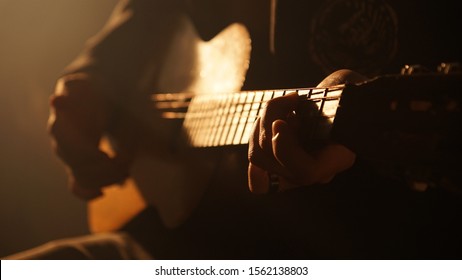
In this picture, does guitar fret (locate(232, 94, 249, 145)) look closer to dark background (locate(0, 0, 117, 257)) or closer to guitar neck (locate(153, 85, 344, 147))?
guitar neck (locate(153, 85, 344, 147))

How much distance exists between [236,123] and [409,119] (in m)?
0.25

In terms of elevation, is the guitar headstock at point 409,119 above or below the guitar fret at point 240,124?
above

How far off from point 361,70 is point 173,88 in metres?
0.45

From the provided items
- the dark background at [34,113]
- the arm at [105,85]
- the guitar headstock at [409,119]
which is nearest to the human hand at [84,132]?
the arm at [105,85]

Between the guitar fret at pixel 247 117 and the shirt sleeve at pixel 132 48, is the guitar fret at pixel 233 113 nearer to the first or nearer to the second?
the guitar fret at pixel 247 117

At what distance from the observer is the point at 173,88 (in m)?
0.98

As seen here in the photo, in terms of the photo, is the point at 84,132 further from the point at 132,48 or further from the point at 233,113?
the point at 233,113

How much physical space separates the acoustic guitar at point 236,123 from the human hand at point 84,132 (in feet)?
0.11

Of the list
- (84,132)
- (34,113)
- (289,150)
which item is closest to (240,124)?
(289,150)

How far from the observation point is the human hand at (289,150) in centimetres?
51

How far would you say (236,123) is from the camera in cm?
65
